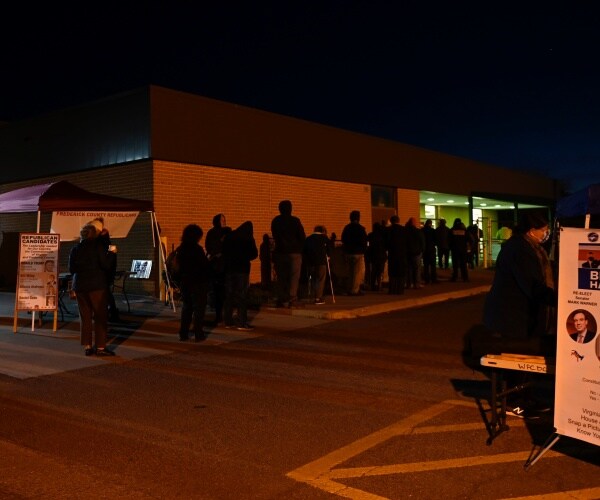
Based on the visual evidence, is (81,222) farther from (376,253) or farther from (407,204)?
(407,204)

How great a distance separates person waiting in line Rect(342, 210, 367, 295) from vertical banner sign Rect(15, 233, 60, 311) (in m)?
6.72

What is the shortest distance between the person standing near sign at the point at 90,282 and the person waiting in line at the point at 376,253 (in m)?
8.73

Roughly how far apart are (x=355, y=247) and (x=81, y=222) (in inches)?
245

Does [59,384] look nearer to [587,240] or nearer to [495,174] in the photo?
[587,240]

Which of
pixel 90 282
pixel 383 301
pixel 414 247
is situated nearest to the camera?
pixel 90 282

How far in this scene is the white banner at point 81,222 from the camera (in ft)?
44.0

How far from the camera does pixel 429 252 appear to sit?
61.9 ft

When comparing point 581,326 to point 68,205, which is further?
point 68,205

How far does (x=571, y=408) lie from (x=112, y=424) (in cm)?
401

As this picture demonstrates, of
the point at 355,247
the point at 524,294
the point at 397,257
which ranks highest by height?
the point at 355,247

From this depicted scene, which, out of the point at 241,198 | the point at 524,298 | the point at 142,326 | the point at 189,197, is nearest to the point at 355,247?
the point at 241,198

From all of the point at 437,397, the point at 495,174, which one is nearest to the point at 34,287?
the point at 437,397

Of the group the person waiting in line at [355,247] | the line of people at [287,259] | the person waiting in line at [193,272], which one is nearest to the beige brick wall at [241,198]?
the line of people at [287,259]

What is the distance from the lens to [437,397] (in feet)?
22.9
